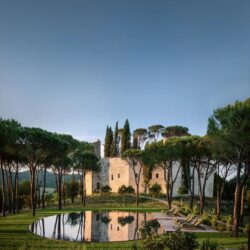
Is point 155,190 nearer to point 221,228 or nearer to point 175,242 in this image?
point 221,228

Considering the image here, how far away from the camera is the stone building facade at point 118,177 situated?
48062 mm

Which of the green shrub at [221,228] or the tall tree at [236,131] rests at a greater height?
the tall tree at [236,131]

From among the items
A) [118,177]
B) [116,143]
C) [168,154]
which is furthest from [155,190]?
[116,143]

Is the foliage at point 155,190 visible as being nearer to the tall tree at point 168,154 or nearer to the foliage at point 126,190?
the foliage at point 126,190

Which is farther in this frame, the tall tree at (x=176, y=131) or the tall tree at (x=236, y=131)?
the tall tree at (x=176, y=131)

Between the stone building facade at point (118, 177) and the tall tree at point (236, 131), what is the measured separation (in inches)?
1215

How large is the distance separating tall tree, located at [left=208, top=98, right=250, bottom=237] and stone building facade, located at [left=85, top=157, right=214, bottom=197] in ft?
101

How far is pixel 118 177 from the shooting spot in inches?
2072

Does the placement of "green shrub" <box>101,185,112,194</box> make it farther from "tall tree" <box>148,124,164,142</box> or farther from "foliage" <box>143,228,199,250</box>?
"foliage" <box>143,228,199,250</box>

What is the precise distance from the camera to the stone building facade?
48.1 metres

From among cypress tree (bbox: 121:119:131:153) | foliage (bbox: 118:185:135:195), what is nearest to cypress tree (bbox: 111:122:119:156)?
cypress tree (bbox: 121:119:131:153)

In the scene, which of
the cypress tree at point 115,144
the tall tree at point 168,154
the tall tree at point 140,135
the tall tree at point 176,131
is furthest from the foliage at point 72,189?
the tall tree at point 176,131

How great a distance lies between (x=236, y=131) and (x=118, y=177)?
3876 cm

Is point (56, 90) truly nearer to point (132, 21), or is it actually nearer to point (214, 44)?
point (132, 21)
